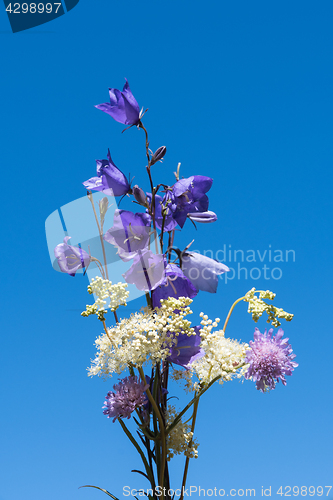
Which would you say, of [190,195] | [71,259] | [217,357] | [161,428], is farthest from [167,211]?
[161,428]

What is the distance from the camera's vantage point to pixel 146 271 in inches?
45.9

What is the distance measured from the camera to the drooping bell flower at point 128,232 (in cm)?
122

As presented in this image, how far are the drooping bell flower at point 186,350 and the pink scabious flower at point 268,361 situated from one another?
Result: 0.15 metres

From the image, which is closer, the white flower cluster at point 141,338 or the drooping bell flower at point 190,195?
the white flower cluster at point 141,338

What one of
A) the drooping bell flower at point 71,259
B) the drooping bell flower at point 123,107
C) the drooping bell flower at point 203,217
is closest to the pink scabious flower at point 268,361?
the drooping bell flower at point 203,217

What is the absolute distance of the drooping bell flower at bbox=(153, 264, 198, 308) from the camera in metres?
1.18

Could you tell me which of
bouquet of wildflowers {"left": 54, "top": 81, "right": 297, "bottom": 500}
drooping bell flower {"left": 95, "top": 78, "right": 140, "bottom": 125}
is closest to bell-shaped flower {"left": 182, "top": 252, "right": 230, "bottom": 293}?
bouquet of wildflowers {"left": 54, "top": 81, "right": 297, "bottom": 500}

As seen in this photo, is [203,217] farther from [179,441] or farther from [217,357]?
[179,441]

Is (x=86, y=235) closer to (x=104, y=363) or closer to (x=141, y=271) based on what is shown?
(x=141, y=271)

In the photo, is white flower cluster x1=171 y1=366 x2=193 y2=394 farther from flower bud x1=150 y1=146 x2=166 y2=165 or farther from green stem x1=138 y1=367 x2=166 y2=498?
flower bud x1=150 y1=146 x2=166 y2=165

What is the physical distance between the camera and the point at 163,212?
1229 millimetres

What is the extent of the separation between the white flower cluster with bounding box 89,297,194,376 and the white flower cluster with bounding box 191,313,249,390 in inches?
1.9

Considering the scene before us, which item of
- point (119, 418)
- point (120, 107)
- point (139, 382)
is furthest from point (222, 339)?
point (120, 107)

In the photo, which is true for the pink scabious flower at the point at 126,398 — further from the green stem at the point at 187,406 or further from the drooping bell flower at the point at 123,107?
the drooping bell flower at the point at 123,107
